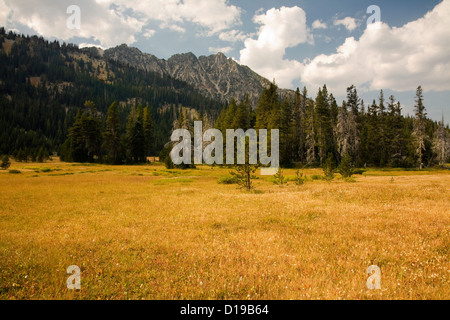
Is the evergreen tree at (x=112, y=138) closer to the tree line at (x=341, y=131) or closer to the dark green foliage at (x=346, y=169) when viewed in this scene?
the tree line at (x=341, y=131)

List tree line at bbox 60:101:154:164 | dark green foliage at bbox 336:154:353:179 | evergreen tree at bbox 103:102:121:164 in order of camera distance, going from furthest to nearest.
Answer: evergreen tree at bbox 103:102:121:164 < tree line at bbox 60:101:154:164 < dark green foliage at bbox 336:154:353:179

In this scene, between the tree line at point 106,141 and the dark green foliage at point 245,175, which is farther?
the tree line at point 106,141

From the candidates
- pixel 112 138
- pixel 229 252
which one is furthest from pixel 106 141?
pixel 229 252

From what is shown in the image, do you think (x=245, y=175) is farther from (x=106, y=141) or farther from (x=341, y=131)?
(x=106, y=141)

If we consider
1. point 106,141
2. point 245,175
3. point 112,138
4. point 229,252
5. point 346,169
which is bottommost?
point 229,252

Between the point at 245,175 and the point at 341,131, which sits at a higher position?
the point at 341,131

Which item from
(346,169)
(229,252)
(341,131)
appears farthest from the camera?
(341,131)

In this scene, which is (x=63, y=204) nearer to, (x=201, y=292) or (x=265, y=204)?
(x=265, y=204)

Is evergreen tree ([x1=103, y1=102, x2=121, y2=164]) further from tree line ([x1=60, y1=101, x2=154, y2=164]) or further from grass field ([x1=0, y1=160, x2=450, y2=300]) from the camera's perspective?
grass field ([x1=0, y1=160, x2=450, y2=300])

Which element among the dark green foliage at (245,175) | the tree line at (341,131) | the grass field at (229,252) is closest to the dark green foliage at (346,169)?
the dark green foliage at (245,175)

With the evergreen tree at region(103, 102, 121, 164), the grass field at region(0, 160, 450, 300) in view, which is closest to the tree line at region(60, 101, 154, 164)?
the evergreen tree at region(103, 102, 121, 164)

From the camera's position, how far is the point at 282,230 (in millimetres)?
10141
